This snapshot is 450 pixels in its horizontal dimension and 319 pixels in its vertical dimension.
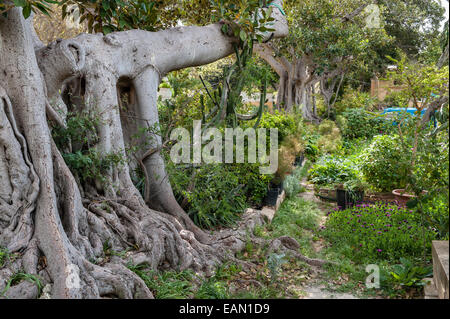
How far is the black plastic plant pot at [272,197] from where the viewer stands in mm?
7508

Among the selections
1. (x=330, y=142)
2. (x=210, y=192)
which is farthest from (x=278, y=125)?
(x=210, y=192)

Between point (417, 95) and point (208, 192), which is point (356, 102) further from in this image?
point (208, 192)

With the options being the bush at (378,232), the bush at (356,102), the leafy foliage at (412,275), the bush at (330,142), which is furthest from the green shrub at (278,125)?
the bush at (356,102)

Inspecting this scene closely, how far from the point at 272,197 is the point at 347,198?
4.48 feet

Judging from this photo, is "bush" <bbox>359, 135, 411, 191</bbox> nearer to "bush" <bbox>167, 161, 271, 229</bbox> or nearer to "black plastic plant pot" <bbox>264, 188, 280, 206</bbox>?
"black plastic plant pot" <bbox>264, 188, 280, 206</bbox>

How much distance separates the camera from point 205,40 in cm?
645

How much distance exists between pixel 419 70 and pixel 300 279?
389cm

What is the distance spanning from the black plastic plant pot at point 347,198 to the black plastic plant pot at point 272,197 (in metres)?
1.15

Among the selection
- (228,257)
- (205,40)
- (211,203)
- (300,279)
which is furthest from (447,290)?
(205,40)

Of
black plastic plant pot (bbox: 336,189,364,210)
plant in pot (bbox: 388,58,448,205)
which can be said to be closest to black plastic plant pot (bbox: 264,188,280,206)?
black plastic plant pot (bbox: 336,189,364,210)

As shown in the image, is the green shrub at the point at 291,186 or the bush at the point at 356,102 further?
the bush at the point at 356,102

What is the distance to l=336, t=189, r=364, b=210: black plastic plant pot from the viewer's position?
7.30m

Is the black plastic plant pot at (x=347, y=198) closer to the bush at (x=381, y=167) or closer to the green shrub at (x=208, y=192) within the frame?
the bush at (x=381, y=167)
